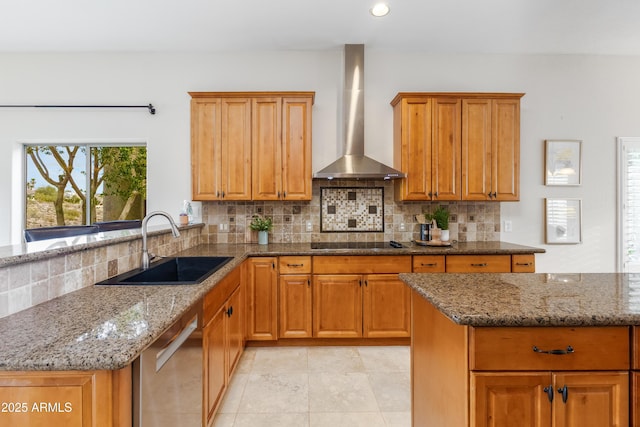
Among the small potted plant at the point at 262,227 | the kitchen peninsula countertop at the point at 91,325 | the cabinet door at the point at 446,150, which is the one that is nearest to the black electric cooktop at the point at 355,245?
the small potted plant at the point at 262,227

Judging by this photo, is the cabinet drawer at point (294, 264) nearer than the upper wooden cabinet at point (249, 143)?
Yes

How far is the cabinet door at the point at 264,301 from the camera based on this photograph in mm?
2734

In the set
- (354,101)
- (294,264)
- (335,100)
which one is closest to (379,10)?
(354,101)

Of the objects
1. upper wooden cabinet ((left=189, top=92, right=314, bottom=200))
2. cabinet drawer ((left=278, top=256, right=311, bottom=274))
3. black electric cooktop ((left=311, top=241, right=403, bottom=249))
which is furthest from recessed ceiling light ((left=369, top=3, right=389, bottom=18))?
cabinet drawer ((left=278, top=256, right=311, bottom=274))

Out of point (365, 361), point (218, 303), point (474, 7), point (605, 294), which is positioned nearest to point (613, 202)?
point (474, 7)

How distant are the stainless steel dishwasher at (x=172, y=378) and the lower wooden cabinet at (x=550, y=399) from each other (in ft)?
3.38

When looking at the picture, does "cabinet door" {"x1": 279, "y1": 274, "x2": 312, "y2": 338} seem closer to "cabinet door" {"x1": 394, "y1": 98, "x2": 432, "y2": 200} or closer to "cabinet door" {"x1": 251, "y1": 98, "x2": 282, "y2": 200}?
"cabinet door" {"x1": 251, "y1": 98, "x2": 282, "y2": 200}

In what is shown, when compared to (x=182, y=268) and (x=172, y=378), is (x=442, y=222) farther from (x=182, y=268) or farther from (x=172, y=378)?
(x=172, y=378)

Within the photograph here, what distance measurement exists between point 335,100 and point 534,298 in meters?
2.76

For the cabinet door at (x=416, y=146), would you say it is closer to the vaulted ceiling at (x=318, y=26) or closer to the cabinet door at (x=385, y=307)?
the vaulted ceiling at (x=318, y=26)

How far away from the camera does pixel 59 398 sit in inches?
30.1

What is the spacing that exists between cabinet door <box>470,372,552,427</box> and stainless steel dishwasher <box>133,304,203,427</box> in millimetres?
1029

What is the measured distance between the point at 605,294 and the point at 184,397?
1778 mm

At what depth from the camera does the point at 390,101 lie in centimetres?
337
